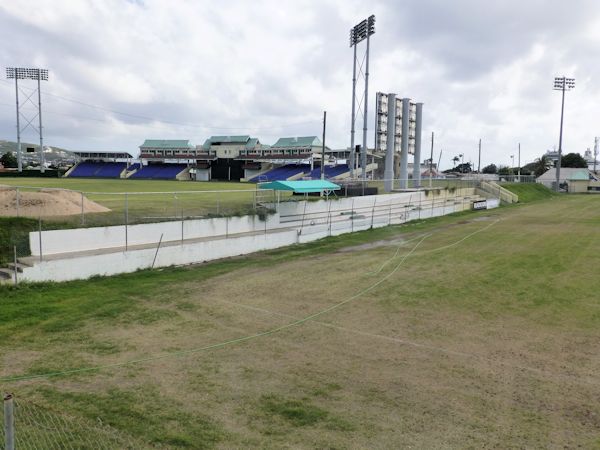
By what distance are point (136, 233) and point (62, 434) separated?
12309mm

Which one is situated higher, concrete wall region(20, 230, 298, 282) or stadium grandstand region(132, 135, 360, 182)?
stadium grandstand region(132, 135, 360, 182)

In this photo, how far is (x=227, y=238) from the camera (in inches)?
797

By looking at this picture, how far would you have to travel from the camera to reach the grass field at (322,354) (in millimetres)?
6340

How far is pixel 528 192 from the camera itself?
6028 centimetres

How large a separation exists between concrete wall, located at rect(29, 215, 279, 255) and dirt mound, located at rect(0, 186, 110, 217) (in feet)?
7.52

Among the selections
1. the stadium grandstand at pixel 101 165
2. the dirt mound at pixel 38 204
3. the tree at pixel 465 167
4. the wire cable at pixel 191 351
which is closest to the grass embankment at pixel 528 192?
the wire cable at pixel 191 351

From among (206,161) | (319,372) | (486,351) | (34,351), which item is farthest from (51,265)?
(206,161)

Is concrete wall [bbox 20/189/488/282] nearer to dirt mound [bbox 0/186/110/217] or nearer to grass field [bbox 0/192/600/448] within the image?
grass field [bbox 0/192/600/448]

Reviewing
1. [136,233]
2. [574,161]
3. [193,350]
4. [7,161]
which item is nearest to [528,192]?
[136,233]

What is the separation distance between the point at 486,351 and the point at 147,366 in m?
6.48

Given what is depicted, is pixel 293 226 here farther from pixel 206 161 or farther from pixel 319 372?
pixel 206 161

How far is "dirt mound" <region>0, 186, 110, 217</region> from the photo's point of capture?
1730cm

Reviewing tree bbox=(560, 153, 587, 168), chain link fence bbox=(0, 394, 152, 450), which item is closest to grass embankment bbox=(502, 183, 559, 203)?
chain link fence bbox=(0, 394, 152, 450)

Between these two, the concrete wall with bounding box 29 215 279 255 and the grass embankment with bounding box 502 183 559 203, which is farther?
the grass embankment with bounding box 502 183 559 203
